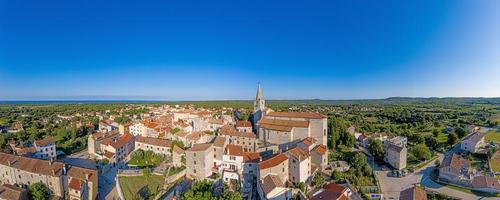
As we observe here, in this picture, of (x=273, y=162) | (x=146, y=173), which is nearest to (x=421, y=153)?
(x=273, y=162)

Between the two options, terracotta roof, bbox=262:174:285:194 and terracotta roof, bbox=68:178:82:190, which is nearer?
terracotta roof, bbox=262:174:285:194

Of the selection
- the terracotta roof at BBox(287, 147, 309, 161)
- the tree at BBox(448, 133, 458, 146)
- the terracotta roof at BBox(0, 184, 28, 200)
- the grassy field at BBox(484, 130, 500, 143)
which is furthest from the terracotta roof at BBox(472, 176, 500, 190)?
the terracotta roof at BBox(0, 184, 28, 200)

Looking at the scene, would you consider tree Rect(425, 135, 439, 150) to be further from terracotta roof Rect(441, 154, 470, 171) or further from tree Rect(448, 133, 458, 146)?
terracotta roof Rect(441, 154, 470, 171)

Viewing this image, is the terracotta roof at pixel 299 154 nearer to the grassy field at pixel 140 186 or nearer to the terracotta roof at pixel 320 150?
the terracotta roof at pixel 320 150

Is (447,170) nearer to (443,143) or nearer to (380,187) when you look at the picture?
(380,187)

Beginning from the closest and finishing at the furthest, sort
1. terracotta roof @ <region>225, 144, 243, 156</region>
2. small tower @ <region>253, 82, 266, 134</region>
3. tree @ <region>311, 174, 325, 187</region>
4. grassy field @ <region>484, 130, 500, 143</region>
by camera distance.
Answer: tree @ <region>311, 174, 325, 187</region> → terracotta roof @ <region>225, 144, 243, 156</region> → small tower @ <region>253, 82, 266, 134</region> → grassy field @ <region>484, 130, 500, 143</region>

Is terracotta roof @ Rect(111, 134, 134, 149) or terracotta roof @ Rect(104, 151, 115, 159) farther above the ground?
terracotta roof @ Rect(111, 134, 134, 149)

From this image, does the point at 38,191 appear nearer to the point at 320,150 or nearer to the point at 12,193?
the point at 12,193
